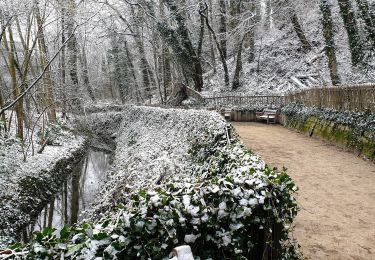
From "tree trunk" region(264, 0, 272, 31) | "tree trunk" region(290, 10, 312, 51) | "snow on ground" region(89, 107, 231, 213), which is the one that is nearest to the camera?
"snow on ground" region(89, 107, 231, 213)

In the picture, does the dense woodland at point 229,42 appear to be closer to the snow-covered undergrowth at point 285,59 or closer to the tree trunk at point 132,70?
the snow-covered undergrowth at point 285,59

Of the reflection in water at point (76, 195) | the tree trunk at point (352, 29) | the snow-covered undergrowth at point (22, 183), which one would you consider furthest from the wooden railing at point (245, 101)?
the snow-covered undergrowth at point (22, 183)

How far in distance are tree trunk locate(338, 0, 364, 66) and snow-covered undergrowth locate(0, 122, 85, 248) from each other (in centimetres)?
1596

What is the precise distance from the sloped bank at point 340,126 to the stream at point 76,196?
8.47 metres

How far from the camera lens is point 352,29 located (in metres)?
18.6

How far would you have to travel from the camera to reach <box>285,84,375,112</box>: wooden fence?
10797 mm

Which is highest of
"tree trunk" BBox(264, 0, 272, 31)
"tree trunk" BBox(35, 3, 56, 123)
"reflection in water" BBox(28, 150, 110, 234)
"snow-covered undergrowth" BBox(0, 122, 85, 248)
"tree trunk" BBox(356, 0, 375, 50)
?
"tree trunk" BBox(264, 0, 272, 31)

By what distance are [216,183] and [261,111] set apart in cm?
1943

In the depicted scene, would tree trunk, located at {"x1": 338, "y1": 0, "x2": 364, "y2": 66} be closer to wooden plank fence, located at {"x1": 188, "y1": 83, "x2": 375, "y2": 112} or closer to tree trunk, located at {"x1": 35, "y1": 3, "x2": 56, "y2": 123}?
wooden plank fence, located at {"x1": 188, "y1": 83, "x2": 375, "y2": 112}

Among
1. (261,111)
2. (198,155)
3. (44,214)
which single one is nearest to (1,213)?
(44,214)

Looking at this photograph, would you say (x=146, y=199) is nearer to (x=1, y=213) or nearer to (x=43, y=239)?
(x=43, y=239)

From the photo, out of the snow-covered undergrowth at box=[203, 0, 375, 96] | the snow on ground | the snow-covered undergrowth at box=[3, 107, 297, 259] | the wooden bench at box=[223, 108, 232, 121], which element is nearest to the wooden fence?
the snow on ground

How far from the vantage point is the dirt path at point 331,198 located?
17.3 ft

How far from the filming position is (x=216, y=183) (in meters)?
4.02
